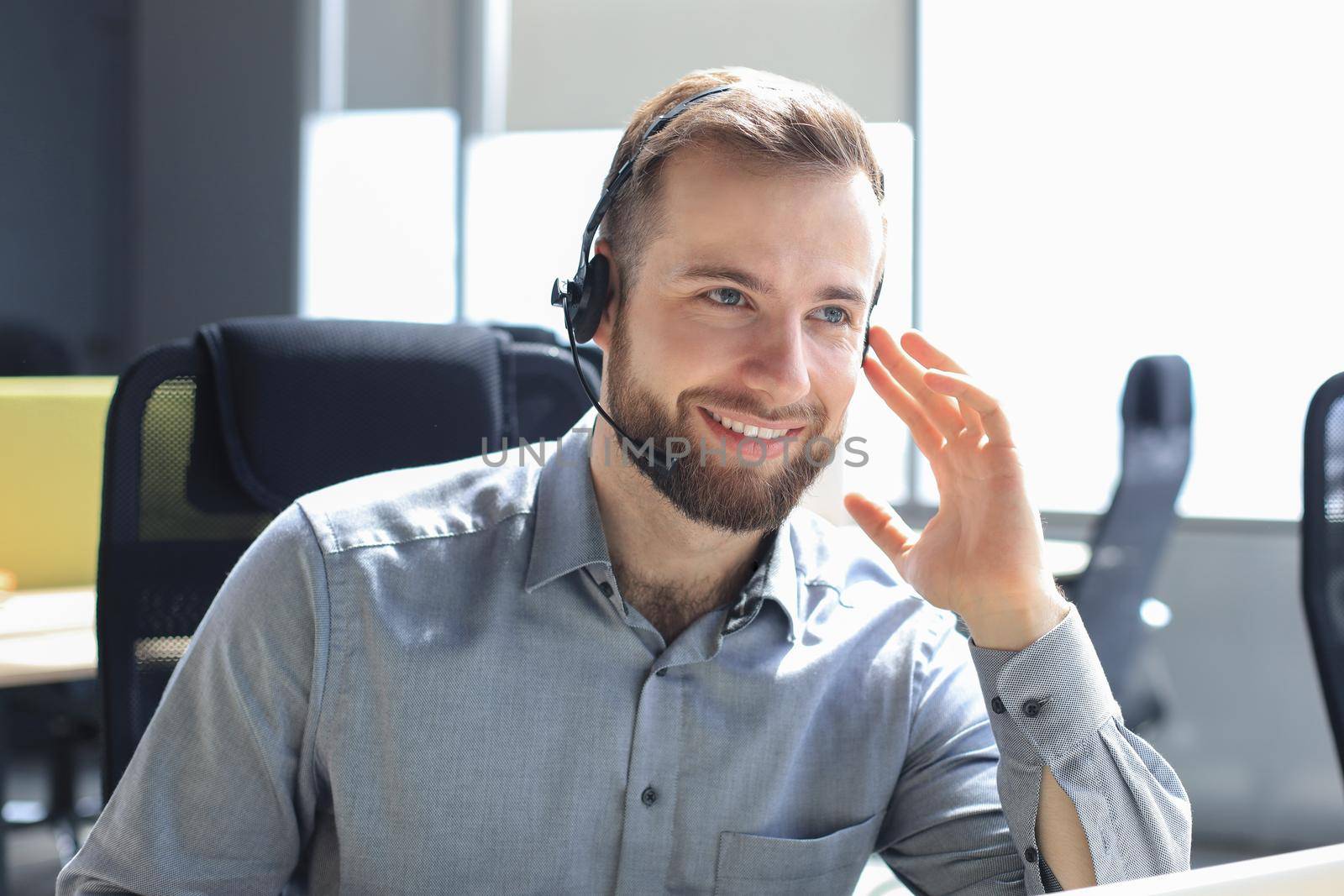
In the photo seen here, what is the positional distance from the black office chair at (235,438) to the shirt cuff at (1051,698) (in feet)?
1.95

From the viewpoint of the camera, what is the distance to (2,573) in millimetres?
2254

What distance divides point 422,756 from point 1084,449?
2.71 metres

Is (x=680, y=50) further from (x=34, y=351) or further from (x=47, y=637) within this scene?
(x=47, y=637)

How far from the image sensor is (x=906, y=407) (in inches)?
A: 45.0

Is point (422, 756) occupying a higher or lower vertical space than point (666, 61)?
lower

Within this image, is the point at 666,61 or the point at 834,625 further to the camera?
the point at 666,61

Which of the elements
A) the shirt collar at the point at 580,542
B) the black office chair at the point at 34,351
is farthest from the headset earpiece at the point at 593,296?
the black office chair at the point at 34,351

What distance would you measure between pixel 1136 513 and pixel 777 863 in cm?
155

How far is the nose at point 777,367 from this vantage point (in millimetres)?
1027

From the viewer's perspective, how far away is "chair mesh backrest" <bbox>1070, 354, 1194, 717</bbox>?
228 cm

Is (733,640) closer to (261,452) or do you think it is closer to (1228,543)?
(261,452)

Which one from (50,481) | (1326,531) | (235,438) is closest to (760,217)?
(235,438)

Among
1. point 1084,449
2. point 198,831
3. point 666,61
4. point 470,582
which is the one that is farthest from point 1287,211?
point 198,831

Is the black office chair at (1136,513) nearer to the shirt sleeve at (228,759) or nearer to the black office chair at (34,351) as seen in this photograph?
the shirt sleeve at (228,759)
